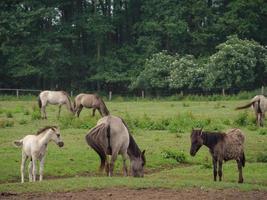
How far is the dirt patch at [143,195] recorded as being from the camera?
49.3 feet

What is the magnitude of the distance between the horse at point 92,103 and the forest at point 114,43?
2149 centimetres

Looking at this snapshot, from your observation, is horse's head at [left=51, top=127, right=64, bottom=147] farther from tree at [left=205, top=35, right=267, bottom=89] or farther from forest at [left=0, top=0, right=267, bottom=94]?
forest at [left=0, top=0, right=267, bottom=94]

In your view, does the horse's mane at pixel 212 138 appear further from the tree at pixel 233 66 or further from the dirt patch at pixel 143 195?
the tree at pixel 233 66

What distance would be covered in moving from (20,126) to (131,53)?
36.1m

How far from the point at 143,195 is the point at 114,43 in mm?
55439

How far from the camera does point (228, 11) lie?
65812 millimetres

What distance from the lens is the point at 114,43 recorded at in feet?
230

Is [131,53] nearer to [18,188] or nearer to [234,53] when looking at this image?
[234,53]

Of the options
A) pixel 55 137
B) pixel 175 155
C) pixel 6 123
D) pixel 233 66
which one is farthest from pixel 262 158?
pixel 233 66

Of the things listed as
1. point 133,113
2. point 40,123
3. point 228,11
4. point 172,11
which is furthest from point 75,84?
point 40,123

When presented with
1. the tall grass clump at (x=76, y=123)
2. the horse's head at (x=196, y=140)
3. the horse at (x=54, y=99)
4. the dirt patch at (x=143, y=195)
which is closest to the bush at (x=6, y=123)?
the tall grass clump at (x=76, y=123)

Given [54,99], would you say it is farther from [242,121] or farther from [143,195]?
[143,195]

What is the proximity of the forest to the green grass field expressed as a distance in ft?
78.7

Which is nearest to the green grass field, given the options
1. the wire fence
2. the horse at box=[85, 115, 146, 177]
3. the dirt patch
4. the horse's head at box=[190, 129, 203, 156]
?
the dirt patch
